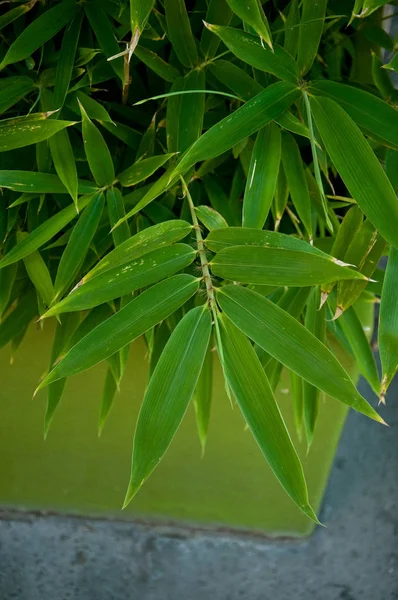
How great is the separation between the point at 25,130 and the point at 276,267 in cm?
30

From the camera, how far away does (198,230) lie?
571mm

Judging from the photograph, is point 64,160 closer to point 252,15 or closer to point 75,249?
point 75,249

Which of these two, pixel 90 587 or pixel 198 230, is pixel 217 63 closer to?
pixel 198 230

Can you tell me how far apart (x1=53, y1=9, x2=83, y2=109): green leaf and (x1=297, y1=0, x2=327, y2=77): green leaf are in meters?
0.25

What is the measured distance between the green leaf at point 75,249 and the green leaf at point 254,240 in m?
0.15

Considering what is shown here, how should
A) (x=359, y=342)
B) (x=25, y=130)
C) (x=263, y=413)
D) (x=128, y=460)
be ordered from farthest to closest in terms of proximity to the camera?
(x=128, y=460), (x=359, y=342), (x=25, y=130), (x=263, y=413)

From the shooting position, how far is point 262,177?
0.60 meters

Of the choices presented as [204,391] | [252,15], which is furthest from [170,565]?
[252,15]

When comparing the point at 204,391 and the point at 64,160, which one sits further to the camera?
the point at 204,391

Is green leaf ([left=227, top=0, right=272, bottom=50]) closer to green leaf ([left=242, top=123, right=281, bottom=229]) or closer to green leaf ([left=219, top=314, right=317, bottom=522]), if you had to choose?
green leaf ([left=242, top=123, right=281, bottom=229])

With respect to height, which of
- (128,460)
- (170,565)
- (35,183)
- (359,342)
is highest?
(35,183)

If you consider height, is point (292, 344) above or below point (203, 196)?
below

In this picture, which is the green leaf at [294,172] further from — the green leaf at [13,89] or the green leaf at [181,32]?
the green leaf at [13,89]

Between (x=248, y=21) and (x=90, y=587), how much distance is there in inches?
41.5
